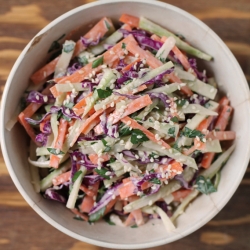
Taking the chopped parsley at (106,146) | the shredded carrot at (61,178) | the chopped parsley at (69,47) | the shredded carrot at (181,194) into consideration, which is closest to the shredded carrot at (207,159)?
the shredded carrot at (181,194)

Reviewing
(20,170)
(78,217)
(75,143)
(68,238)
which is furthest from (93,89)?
(68,238)

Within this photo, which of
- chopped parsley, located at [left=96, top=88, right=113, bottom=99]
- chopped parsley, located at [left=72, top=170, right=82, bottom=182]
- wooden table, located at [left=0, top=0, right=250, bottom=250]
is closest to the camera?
chopped parsley, located at [left=96, top=88, right=113, bottom=99]

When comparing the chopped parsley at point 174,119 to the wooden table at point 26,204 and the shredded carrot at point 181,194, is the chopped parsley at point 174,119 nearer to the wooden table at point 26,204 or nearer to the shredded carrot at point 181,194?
the shredded carrot at point 181,194

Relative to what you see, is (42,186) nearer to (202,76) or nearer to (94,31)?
(94,31)

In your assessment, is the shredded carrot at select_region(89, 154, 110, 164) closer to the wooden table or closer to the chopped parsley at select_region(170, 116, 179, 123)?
the chopped parsley at select_region(170, 116, 179, 123)

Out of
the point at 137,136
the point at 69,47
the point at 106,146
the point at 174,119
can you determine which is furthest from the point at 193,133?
the point at 69,47

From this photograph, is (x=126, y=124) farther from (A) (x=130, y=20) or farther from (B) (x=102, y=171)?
(A) (x=130, y=20)

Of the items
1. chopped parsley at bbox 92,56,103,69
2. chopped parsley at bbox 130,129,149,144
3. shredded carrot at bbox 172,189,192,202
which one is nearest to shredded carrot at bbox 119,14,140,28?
chopped parsley at bbox 92,56,103,69

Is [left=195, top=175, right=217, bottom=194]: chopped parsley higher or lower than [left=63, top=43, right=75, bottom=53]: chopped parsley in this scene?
lower
